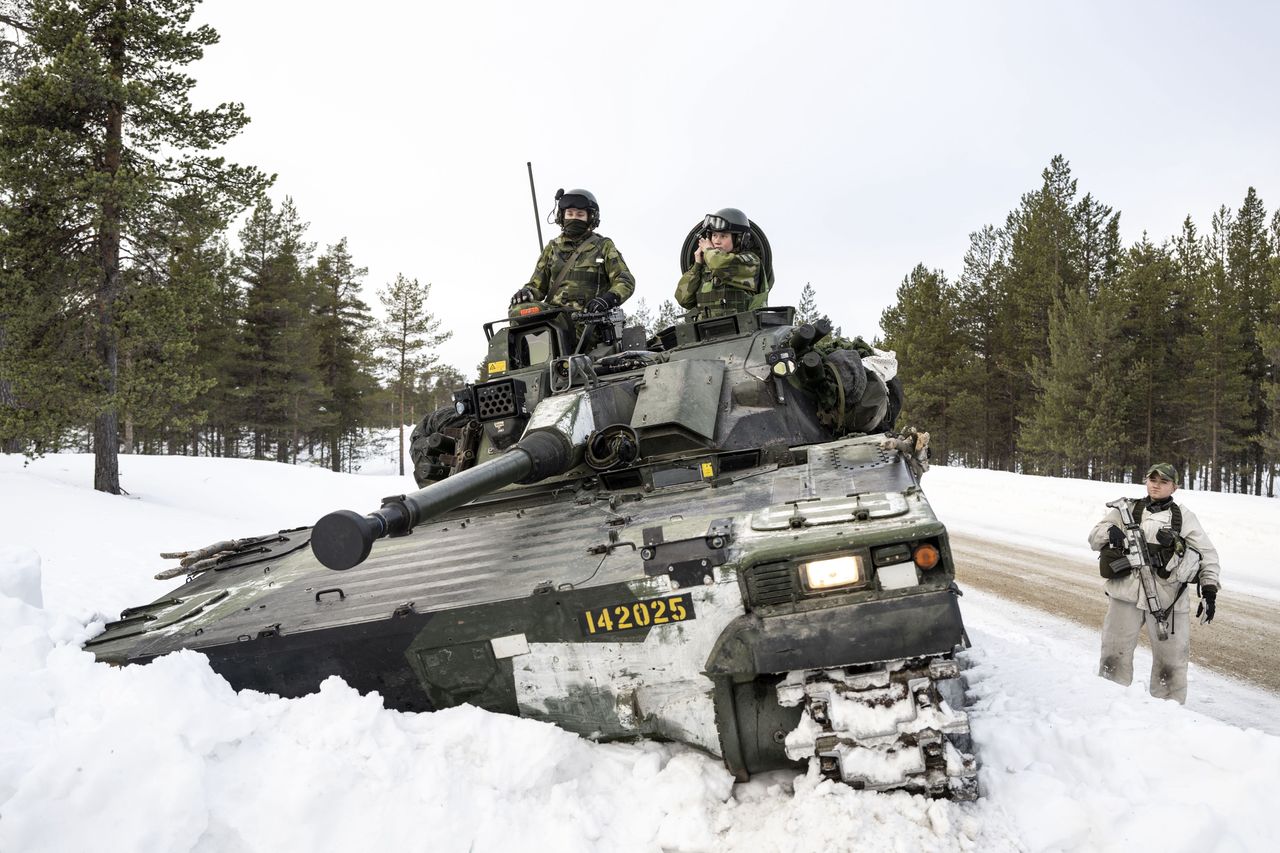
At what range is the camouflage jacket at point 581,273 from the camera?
28.3 ft

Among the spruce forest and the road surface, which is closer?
the road surface

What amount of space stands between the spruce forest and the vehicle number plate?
46.7ft

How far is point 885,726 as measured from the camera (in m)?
3.21

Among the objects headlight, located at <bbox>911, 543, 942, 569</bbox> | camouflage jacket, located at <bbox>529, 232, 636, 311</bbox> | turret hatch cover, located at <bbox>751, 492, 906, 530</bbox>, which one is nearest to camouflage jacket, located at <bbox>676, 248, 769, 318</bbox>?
camouflage jacket, located at <bbox>529, 232, 636, 311</bbox>

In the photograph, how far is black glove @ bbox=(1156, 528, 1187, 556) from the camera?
556cm

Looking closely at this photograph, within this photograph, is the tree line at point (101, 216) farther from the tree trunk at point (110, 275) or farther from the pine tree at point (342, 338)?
the pine tree at point (342, 338)

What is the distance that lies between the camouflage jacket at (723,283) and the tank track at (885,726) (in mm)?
4594

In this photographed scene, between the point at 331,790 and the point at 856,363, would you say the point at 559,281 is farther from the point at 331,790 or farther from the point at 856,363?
the point at 331,790

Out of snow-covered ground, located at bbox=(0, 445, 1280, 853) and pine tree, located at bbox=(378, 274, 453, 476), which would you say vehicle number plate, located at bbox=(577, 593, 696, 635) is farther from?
pine tree, located at bbox=(378, 274, 453, 476)

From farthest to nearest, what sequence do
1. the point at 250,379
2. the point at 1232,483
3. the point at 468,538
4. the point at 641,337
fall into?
1. the point at 1232,483
2. the point at 250,379
3. the point at 641,337
4. the point at 468,538

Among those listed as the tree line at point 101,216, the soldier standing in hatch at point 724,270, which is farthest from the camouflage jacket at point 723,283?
the tree line at point 101,216

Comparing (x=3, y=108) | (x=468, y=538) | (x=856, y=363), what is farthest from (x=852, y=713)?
(x=3, y=108)

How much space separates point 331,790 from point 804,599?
6.90 feet

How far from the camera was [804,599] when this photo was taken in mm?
3365
